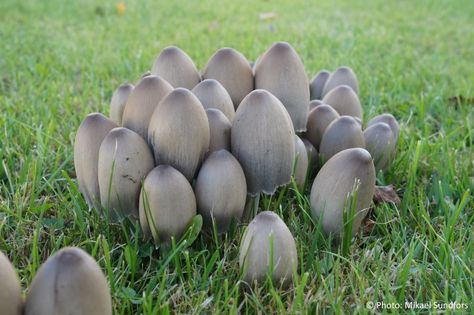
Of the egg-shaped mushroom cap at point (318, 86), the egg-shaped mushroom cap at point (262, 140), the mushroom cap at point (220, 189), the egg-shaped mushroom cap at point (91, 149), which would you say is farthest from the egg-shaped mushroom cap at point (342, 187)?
the egg-shaped mushroom cap at point (318, 86)

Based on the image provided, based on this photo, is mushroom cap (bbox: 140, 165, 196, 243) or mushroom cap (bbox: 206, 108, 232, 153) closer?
mushroom cap (bbox: 140, 165, 196, 243)

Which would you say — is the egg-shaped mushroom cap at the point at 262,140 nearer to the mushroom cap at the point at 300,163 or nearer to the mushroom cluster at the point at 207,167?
the mushroom cluster at the point at 207,167

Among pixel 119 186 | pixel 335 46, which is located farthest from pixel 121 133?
pixel 335 46

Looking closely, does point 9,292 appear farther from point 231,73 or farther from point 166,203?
point 231,73

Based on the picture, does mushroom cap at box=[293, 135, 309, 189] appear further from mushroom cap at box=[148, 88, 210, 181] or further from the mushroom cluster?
mushroom cap at box=[148, 88, 210, 181]

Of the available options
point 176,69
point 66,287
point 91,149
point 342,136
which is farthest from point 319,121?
point 66,287

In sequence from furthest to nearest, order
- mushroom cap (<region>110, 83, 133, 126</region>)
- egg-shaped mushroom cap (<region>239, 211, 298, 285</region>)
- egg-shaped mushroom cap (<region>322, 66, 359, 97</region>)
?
egg-shaped mushroom cap (<region>322, 66, 359, 97</region>) → mushroom cap (<region>110, 83, 133, 126</region>) → egg-shaped mushroom cap (<region>239, 211, 298, 285</region>)

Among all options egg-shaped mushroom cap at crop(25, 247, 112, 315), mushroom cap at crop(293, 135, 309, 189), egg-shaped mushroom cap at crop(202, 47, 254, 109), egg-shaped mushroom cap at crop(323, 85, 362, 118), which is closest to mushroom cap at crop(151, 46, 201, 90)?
egg-shaped mushroom cap at crop(202, 47, 254, 109)
